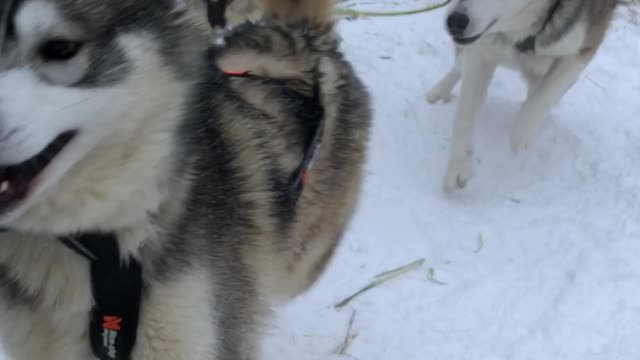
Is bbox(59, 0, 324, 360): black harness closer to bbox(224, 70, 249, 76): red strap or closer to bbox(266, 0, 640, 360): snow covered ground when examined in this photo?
bbox(224, 70, 249, 76): red strap

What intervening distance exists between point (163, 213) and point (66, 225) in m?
0.21

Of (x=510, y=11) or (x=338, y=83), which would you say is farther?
(x=510, y=11)

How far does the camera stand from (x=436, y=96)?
4.46 metres

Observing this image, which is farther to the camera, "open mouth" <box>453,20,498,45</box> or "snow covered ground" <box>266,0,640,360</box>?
"open mouth" <box>453,20,498,45</box>

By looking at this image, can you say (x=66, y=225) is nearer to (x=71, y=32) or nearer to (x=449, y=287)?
(x=71, y=32)

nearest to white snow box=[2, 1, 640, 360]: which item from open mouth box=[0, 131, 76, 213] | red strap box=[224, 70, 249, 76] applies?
red strap box=[224, 70, 249, 76]

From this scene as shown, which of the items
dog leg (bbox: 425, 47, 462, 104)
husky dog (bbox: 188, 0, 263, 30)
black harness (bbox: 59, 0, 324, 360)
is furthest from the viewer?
dog leg (bbox: 425, 47, 462, 104)

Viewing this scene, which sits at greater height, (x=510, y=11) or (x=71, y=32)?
(x=71, y=32)

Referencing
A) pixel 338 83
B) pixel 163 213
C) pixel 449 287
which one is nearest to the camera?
pixel 163 213

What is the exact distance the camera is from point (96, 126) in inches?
56.7

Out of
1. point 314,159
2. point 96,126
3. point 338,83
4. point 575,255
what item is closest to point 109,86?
point 96,126

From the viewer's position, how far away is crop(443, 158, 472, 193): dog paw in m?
3.79

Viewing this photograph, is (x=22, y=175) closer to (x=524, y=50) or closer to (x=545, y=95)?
(x=524, y=50)

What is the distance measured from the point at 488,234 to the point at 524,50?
0.78m
